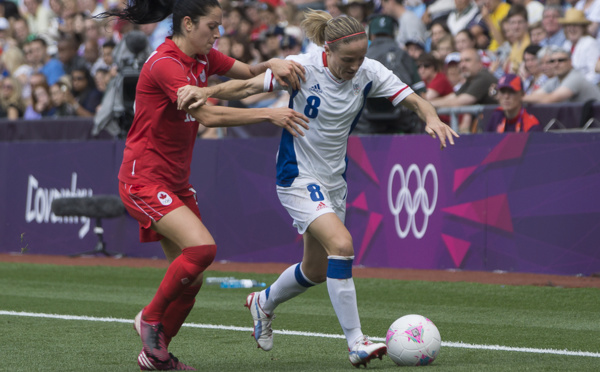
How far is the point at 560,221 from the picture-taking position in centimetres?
1052

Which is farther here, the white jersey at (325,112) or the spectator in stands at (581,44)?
the spectator in stands at (581,44)

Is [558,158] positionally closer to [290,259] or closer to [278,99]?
[290,259]

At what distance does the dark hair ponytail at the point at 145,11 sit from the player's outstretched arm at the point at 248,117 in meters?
1.24

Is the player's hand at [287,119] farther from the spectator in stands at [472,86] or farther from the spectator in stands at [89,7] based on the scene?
the spectator in stands at [89,7]

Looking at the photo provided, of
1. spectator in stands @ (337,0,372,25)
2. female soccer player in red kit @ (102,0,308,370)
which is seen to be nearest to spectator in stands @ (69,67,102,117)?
spectator in stands @ (337,0,372,25)

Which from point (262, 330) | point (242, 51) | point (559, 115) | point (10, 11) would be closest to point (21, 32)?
point (10, 11)

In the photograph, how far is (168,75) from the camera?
5.63 metres

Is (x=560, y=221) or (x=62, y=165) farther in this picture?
(x=62, y=165)

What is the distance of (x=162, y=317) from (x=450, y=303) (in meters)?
3.87

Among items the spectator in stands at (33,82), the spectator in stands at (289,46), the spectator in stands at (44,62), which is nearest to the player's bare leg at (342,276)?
the spectator in stands at (289,46)

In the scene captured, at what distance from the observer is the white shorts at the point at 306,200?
5957mm

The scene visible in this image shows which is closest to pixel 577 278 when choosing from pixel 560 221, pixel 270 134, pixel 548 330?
pixel 560 221

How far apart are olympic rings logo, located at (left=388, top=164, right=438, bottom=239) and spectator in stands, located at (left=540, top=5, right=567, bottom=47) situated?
11.2 feet

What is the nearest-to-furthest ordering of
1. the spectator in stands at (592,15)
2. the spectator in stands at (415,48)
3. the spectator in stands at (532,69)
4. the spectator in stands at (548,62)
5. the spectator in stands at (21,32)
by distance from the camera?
the spectator in stands at (548,62)
the spectator in stands at (532,69)
the spectator in stands at (592,15)
the spectator in stands at (415,48)
the spectator in stands at (21,32)
